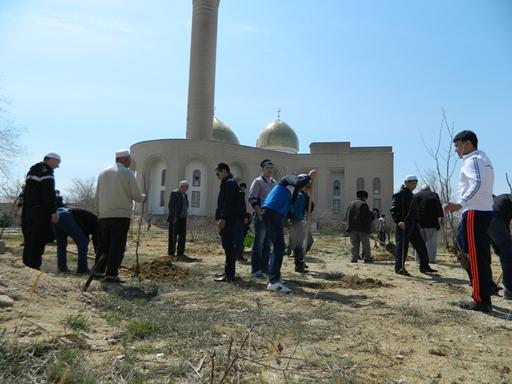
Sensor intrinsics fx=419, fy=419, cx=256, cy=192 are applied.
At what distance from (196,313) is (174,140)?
37172 mm

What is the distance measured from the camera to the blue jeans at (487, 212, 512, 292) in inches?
185

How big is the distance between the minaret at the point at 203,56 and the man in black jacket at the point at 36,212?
3264 cm

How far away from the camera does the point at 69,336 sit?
2771 millimetres

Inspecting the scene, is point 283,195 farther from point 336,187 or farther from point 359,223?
point 336,187

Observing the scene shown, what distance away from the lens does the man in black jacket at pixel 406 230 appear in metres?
7.13

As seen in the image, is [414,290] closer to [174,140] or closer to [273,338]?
[273,338]

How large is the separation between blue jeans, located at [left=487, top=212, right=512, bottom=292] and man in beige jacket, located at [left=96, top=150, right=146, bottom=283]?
4449mm

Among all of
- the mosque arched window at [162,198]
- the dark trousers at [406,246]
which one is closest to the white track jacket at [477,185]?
the dark trousers at [406,246]

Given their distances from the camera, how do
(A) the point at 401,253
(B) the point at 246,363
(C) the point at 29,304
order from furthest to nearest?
(A) the point at 401,253, (C) the point at 29,304, (B) the point at 246,363

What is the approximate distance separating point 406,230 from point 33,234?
19.0ft

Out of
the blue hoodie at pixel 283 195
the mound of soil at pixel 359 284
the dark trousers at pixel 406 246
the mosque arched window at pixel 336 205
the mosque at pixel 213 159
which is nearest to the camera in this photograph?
→ the blue hoodie at pixel 283 195

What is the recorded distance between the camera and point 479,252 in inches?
166

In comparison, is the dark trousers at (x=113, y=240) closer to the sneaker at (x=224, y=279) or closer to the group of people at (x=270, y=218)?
the group of people at (x=270, y=218)

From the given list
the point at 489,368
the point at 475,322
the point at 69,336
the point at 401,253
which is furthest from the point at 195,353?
the point at 401,253
